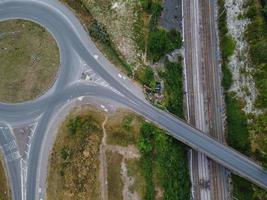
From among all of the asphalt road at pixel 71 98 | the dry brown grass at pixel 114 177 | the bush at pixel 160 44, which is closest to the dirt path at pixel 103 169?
the dry brown grass at pixel 114 177

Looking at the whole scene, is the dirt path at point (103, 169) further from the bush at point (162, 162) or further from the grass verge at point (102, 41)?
the grass verge at point (102, 41)

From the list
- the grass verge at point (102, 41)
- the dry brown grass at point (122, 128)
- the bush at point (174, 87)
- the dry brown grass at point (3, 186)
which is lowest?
the dry brown grass at point (3, 186)

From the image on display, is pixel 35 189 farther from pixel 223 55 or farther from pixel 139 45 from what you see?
pixel 223 55

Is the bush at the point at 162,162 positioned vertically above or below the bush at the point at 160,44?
below

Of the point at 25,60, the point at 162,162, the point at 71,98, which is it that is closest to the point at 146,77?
the point at 71,98

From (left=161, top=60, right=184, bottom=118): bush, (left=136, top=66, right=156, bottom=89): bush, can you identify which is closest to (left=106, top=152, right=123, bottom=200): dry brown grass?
(left=161, top=60, right=184, bottom=118): bush

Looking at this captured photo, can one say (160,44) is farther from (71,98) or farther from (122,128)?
(71,98)
